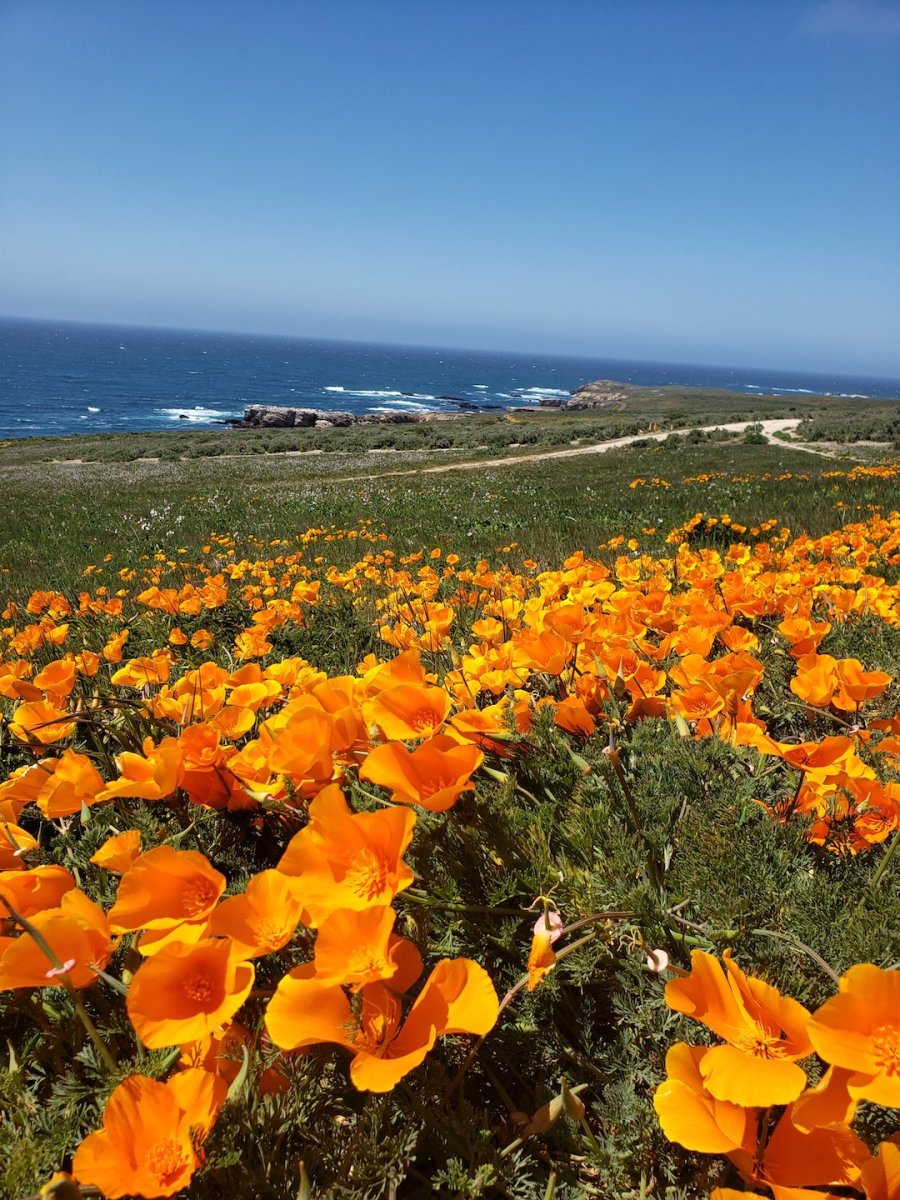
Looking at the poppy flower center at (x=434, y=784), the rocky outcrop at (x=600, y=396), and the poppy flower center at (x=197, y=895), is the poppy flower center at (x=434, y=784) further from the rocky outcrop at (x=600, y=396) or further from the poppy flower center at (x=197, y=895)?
the rocky outcrop at (x=600, y=396)

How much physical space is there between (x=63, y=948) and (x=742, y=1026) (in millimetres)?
1039

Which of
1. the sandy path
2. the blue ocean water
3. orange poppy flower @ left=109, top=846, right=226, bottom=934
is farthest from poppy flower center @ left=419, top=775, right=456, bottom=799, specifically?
the blue ocean water

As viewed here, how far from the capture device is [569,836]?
1.40 metres

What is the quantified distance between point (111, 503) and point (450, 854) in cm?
1891

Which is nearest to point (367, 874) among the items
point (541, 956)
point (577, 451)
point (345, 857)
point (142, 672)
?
point (345, 857)

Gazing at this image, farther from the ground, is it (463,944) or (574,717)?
(574,717)

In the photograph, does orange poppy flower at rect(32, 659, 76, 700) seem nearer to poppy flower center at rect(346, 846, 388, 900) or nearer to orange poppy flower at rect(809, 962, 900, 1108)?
poppy flower center at rect(346, 846, 388, 900)

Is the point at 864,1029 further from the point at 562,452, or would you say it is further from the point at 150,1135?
the point at 562,452

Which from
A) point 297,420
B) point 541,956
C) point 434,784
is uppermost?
point 297,420

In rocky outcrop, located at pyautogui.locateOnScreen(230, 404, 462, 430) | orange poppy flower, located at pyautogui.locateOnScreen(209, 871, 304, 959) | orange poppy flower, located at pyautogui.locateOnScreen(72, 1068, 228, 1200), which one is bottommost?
orange poppy flower, located at pyautogui.locateOnScreen(72, 1068, 228, 1200)

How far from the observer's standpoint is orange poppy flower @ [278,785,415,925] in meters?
0.98

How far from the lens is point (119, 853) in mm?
1210

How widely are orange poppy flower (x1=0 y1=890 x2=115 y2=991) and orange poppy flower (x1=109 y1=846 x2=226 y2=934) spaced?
0.04 metres

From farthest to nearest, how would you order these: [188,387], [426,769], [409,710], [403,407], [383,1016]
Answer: [188,387]
[403,407]
[409,710]
[426,769]
[383,1016]
